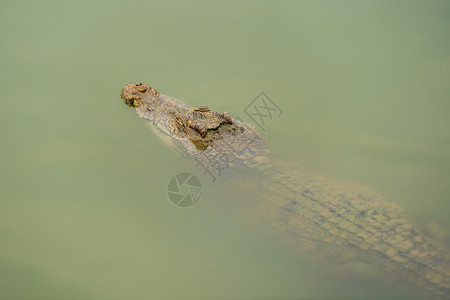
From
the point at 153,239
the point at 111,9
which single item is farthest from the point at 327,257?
the point at 111,9

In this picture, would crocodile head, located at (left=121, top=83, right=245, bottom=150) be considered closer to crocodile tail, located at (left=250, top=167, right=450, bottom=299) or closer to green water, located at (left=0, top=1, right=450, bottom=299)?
green water, located at (left=0, top=1, right=450, bottom=299)

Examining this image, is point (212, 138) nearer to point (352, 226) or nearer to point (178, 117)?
point (178, 117)

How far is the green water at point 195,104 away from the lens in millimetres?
3240

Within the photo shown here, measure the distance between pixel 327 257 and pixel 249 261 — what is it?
0.79 metres

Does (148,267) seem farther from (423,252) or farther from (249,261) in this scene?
(423,252)

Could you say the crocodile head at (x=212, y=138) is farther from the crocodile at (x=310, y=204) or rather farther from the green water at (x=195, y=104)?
the green water at (x=195, y=104)

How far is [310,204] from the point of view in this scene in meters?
3.33

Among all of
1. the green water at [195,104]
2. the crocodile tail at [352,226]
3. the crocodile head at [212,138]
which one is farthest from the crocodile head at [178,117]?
the crocodile tail at [352,226]

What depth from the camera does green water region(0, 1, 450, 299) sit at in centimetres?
324

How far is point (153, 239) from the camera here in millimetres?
3422

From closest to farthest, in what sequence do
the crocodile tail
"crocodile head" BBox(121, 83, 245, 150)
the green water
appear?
1. the crocodile tail
2. the green water
3. "crocodile head" BBox(121, 83, 245, 150)

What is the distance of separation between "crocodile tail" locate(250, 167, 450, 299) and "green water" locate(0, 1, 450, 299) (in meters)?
0.26

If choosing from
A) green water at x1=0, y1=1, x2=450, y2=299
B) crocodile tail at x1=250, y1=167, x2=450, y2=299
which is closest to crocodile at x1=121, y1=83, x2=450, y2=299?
crocodile tail at x1=250, y1=167, x2=450, y2=299

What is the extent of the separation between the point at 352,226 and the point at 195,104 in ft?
8.50
